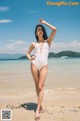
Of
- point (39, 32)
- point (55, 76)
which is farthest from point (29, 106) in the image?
point (55, 76)

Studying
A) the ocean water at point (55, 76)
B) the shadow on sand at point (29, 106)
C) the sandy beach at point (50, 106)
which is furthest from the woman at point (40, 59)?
the ocean water at point (55, 76)

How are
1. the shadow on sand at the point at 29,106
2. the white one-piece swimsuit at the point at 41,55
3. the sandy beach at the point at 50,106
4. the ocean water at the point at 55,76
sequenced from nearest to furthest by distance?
1. the sandy beach at the point at 50,106
2. the white one-piece swimsuit at the point at 41,55
3. the shadow on sand at the point at 29,106
4. the ocean water at the point at 55,76

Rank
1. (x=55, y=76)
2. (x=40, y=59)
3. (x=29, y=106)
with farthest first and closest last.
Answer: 1. (x=55, y=76)
2. (x=29, y=106)
3. (x=40, y=59)

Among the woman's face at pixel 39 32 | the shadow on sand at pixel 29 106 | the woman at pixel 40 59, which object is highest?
the woman's face at pixel 39 32

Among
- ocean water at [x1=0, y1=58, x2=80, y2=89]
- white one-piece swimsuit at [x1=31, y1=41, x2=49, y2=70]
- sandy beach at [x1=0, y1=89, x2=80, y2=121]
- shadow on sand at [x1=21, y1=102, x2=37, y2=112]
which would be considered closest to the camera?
sandy beach at [x1=0, y1=89, x2=80, y2=121]

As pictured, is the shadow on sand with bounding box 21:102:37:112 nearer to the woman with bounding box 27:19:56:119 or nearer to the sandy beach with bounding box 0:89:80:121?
the sandy beach with bounding box 0:89:80:121

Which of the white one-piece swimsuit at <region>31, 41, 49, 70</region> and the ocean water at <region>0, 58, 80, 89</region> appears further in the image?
the ocean water at <region>0, 58, 80, 89</region>

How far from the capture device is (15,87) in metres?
9.05

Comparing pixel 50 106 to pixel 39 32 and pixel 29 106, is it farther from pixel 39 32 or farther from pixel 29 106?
pixel 39 32

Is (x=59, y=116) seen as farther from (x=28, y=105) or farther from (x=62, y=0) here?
(x=62, y=0)

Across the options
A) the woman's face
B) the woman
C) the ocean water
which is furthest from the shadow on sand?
the ocean water

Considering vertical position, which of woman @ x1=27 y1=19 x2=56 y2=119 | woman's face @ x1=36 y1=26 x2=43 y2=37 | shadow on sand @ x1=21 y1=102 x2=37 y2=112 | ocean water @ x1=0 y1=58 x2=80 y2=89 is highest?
woman's face @ x1=36 y1=26 x2=43 y2=37

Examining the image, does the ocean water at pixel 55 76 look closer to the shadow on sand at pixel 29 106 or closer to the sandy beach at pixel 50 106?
the sandy beach at pixel 50 106

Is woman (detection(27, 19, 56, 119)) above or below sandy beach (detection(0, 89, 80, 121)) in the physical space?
above
